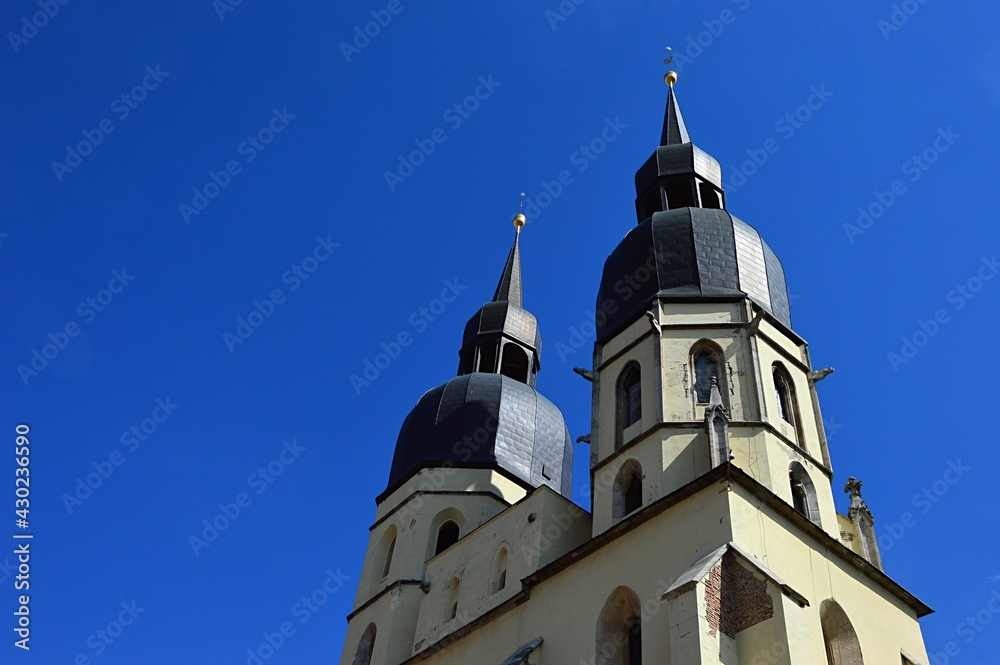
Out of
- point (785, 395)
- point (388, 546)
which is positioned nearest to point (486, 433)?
point (388, 546)

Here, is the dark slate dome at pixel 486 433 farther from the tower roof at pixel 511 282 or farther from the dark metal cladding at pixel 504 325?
the tower roof at pixel 511 282

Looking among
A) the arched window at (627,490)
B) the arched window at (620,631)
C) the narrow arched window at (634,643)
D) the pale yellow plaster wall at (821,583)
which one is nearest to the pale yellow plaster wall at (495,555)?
the arched window at (627,490)

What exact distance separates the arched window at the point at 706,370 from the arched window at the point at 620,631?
454 centimetres

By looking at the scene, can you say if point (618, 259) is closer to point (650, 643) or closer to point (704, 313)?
point (704, 313)

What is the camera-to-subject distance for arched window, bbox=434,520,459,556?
25.5 meters

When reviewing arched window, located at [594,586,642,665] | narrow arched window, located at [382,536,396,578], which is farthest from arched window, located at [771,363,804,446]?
narrow arched window, located at [382,536,396,578]

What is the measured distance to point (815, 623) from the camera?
52.2 ft

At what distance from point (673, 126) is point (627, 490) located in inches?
612

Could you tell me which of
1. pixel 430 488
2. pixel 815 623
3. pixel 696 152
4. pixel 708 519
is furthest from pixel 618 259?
pixel 815 623

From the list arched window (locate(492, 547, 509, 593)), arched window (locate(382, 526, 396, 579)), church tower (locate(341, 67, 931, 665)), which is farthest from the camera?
arched window (locate(382, 526, 396, 579))

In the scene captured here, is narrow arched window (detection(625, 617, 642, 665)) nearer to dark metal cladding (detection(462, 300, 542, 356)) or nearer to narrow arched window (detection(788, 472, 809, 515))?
narrow arched window (detection(788, 472, 809, 515))

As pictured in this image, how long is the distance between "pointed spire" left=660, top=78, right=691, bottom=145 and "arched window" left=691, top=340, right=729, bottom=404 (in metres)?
10.8

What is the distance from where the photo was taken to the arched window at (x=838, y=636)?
16609 mm

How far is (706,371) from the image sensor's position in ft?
68.0
